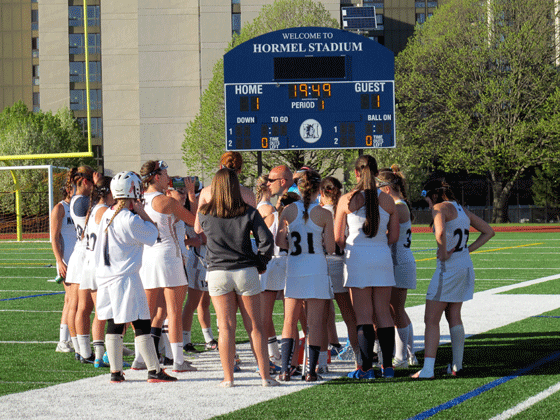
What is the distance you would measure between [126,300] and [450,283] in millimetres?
2678

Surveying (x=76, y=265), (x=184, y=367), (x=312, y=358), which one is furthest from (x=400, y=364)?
(x=76, y=265)

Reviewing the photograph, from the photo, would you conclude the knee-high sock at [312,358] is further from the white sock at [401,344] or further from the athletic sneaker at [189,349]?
the athletic sneaker at [189,349]

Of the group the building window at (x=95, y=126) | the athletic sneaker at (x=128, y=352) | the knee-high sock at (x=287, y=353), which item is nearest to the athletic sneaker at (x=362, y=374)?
the knee-high sock at (x=287, y=353)

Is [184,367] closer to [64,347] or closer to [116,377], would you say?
[116,377]

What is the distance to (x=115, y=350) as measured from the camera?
645 centimetres

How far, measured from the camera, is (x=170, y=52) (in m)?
52.6

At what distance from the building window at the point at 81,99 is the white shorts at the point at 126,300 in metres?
57.1

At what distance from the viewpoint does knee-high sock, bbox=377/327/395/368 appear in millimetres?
6512

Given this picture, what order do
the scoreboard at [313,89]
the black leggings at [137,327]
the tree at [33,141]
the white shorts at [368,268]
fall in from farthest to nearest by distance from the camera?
the tree at [33,141]
the scoreboard at [313,89]
the white shorts at [368,268]
the black leggings at [137,327]

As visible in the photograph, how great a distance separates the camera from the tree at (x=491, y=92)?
42.8 meters

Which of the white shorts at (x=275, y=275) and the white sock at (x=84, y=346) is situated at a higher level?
the white shorts at (x=275, y=275)

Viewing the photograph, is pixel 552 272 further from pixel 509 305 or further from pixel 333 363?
pixel 333 363

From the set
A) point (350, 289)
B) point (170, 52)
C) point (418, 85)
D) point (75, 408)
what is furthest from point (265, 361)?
point (170, 52)

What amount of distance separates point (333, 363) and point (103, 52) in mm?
52256
